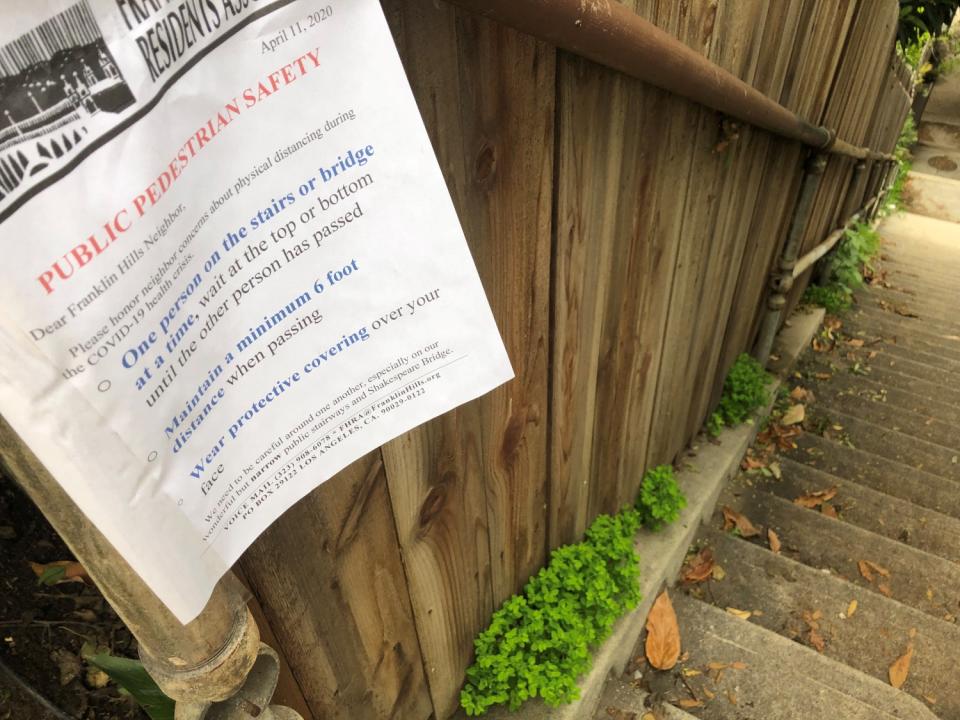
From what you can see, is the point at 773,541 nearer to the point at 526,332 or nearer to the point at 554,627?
the point at 554,627

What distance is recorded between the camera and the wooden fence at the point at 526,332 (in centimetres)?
86

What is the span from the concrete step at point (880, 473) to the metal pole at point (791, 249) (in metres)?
0.85

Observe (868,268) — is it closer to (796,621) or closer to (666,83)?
(796,621)

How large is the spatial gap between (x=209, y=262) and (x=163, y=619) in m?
0.38

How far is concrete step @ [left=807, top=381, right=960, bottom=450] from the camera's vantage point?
4.18m

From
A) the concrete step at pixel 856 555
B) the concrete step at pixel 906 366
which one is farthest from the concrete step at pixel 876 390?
the concrete step at pixel 856 555

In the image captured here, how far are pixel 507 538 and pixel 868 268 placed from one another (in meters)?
8.03

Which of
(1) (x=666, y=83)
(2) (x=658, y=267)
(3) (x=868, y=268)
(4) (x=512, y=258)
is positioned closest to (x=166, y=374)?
(4) (x=512, y=258)

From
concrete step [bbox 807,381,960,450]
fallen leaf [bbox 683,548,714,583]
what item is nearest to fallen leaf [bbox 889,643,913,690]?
fallen leaf [bbox 683,548,714,583]

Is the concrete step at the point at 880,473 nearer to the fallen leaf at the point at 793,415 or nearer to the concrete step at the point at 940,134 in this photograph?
the fallen leaf at the point at 793,415

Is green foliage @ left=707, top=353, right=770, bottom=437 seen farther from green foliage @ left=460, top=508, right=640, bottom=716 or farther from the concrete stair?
green foliage @ left=460, top=508, right=640, bottom=716

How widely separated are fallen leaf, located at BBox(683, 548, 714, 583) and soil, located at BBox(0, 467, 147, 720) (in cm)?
228

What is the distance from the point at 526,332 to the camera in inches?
47.6

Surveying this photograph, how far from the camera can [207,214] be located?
1.55 ft
